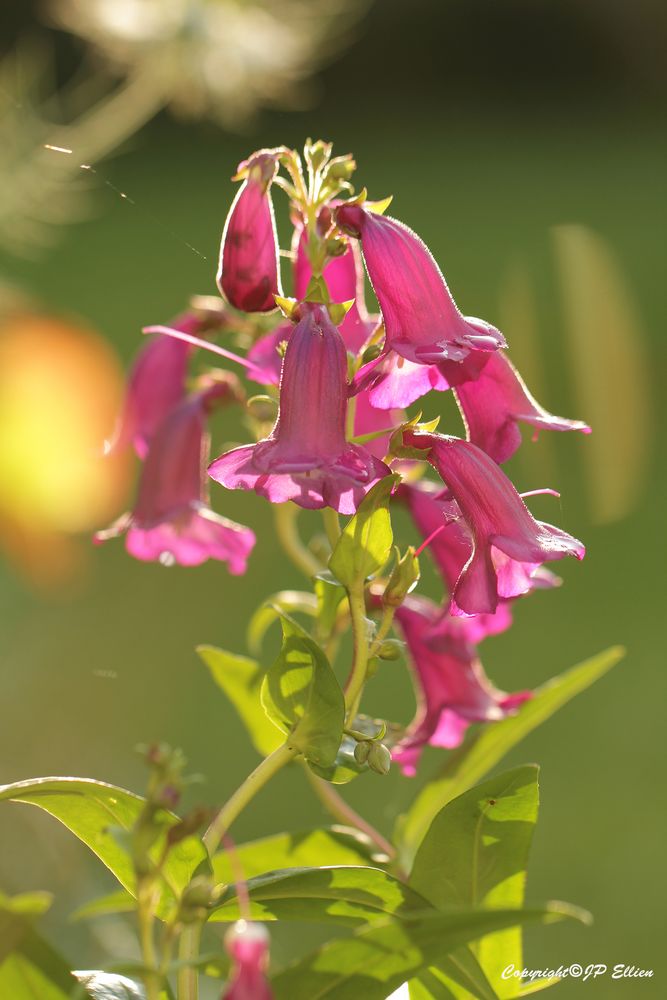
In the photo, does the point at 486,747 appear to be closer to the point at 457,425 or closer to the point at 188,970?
the point at 188,970

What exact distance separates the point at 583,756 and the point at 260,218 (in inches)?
59.3

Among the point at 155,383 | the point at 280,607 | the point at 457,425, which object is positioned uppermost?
the point at 457,425

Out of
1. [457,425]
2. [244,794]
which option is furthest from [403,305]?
[457,425]

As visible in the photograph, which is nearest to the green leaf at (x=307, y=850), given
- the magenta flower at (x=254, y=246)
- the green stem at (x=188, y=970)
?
the green stem at (x=188, y=970)

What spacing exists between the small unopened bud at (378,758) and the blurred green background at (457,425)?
0.46 feet

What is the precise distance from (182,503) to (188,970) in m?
0.25

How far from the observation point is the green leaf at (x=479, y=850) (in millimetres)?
412

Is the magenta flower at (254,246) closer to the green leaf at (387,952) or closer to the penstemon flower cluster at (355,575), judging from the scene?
the penstemon flower cluster at (355,575)

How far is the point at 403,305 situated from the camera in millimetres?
433

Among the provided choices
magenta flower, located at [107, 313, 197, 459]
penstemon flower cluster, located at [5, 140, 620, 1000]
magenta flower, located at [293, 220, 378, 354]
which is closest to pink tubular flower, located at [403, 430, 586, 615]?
penstemon flower cluster, located at [5, 140, 620, 1000]

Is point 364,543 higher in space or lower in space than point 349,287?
lower

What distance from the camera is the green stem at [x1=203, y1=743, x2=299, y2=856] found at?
385 mm

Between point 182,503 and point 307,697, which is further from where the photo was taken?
point 182,503

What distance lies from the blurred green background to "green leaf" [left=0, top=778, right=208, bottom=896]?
200 mm
